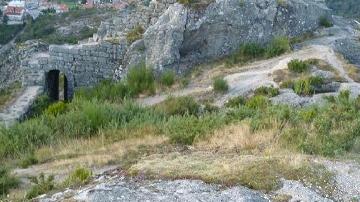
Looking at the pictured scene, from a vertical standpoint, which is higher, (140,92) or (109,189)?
(109,189)

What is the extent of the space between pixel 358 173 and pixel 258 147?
5.97ft

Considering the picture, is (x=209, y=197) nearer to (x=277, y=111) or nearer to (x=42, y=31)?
(x=277, y=111)

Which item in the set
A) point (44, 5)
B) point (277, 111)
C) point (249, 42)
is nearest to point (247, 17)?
point (249, 42)

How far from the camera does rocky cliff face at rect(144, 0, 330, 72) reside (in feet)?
56.0

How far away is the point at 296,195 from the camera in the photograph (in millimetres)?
6121

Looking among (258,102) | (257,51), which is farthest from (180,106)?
(257,51)

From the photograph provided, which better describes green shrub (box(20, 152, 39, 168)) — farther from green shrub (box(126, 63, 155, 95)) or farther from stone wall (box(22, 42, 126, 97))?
stone wall (box(22, 42, 126, 97))

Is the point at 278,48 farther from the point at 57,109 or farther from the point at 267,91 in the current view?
the point at 57,109

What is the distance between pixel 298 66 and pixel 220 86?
218cm

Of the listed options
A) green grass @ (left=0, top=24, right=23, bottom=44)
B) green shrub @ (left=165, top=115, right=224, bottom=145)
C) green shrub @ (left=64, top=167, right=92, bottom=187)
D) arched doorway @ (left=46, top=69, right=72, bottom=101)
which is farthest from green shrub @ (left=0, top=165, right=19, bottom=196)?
green grass @ (left=0, top=24, right=23, bottom=44)

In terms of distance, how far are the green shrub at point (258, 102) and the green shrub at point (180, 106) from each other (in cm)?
128

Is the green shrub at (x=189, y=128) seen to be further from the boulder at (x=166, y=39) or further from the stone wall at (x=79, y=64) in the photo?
the stone wall at (x=79, y=64)

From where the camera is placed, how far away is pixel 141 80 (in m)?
16.2

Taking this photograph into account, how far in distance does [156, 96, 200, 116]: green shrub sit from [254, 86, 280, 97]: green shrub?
5.18 ft
